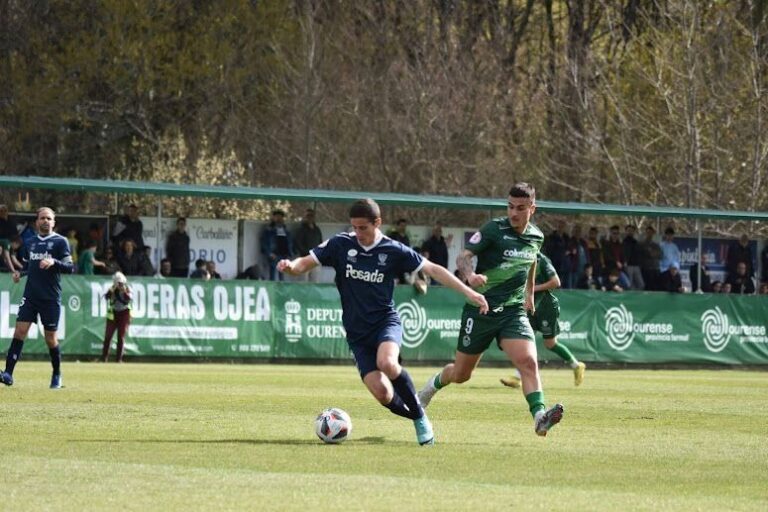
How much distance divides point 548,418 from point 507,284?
1.60 meters

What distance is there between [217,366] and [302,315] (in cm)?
270

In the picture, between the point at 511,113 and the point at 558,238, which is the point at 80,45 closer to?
the point at 511,113

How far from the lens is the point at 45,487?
954cm

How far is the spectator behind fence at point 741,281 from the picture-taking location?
3644 centimetres

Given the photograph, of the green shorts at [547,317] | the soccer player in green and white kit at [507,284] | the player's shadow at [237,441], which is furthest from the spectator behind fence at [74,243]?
the player's shadow at [237,441]

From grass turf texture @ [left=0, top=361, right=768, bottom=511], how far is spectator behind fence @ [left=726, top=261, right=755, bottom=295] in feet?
53.2

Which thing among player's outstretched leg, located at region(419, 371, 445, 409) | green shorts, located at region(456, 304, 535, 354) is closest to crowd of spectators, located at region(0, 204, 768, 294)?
player's outstretched leg, located at region(419, 371, 445, 409)

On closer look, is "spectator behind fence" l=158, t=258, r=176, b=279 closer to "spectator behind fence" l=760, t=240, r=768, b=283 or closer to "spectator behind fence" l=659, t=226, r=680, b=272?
"spectator behind fence" l=659, t=226, r=680, b=272

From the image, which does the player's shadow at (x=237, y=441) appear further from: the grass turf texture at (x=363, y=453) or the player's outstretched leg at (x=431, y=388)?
the player's outstretched leg at (x=431, y=388)

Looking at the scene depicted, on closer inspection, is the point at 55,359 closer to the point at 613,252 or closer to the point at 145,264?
the point at 145,264

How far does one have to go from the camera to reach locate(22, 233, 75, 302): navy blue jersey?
63.4 feet

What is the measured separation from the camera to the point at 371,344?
1270cm

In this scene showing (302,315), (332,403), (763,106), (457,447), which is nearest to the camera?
(457,447)

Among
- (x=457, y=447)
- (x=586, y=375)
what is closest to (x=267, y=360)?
(x=586, y=375)
